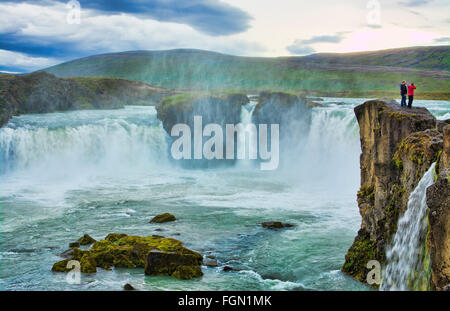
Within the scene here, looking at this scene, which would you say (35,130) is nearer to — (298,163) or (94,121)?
(94,121)

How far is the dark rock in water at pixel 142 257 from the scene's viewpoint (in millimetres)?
21109

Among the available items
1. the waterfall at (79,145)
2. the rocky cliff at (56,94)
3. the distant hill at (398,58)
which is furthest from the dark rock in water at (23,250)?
the distant hill at (398,58)

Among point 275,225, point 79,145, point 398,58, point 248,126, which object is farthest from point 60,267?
point 398,58

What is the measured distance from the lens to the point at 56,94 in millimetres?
82000

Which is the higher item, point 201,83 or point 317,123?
point 201,83

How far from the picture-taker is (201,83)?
170625 millimetres

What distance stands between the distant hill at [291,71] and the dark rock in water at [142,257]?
101084mm

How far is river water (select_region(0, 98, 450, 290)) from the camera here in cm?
2150

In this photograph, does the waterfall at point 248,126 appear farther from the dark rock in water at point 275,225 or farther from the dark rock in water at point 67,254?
the dark rock in water at point 67,254

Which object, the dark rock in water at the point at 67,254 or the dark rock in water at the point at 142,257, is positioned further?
the dark rock in water at the point at 67,254

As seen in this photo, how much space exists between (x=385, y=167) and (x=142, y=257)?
424 inches

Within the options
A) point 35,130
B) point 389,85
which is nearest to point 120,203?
point 35,130

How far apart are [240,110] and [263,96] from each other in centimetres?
337

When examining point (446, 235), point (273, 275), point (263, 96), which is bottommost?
point (273, 275)
